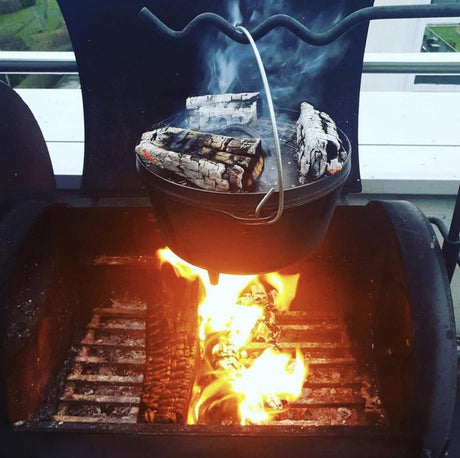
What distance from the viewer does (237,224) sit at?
123 cm

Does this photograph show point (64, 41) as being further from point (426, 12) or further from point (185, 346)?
point (426, 12)

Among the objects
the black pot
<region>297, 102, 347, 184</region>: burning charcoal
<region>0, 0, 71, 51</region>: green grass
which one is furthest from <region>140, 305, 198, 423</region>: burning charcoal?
<region>0, 0, 71, 51</region>: green grass

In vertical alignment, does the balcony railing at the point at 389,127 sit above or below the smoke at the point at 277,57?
below

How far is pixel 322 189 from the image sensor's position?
1.26 meters

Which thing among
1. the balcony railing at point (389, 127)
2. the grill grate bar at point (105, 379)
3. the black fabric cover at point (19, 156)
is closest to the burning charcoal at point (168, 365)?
the grill grate bar at point (105, 379)

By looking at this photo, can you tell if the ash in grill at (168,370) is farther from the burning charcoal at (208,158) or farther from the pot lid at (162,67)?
the burning charcoal at (208,158)

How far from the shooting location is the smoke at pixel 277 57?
Result: 188cm

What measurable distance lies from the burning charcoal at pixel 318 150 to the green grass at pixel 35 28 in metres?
3.48

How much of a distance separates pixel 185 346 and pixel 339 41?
57.4 inches

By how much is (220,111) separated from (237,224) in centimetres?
54

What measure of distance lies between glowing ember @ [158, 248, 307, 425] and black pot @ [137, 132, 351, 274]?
0.63 m

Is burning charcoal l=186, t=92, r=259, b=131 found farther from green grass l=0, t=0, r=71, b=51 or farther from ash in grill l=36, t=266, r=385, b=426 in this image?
green grass l=0, t=0, r=71, b=51

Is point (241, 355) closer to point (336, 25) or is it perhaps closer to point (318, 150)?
point (318, 150)

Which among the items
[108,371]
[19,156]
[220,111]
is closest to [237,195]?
[220,111]
